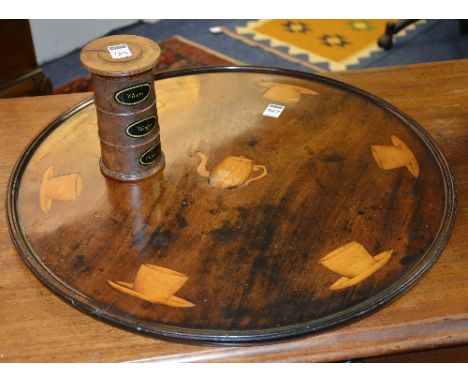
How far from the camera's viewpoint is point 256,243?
1.10 metres

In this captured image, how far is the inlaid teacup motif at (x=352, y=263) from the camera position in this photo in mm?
1045

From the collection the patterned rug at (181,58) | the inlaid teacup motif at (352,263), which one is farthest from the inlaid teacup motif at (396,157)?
the patterned rug at (181,58)

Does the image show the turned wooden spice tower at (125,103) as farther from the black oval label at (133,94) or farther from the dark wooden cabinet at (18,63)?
the dark wooden cabinet at (18,63)

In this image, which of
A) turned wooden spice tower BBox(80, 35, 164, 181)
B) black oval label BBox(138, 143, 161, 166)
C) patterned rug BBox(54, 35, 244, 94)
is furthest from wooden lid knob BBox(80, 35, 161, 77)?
patterned rug BBox(54, 35, 244, 94)

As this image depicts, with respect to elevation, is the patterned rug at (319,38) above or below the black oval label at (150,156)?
below

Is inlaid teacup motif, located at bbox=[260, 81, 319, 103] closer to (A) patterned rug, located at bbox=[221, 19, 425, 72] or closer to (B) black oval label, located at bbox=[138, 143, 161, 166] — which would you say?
(B) black oval label, located at bbox=[138, 143, 161, 166]

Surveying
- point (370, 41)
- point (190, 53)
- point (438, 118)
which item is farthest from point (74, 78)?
point (438, 118)

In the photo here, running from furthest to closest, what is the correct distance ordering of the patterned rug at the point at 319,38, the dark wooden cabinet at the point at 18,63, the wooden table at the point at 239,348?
the patterned rug at the point at 319,38
the dark wooden cabinet at the point at 18,63
the wooden table at the point at 239,348

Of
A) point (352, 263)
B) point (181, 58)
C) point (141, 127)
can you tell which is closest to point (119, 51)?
point (141, 127)

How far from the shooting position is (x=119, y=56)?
3.74 ft

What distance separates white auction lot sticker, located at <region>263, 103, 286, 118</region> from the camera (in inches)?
55.8

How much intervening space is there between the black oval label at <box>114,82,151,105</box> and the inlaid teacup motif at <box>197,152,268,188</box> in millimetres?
188

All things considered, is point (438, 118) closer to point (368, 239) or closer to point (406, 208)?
point (406, 208)

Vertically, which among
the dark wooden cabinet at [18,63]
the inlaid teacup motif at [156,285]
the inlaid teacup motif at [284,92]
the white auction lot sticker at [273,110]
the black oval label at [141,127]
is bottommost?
the dark wooden cabinet at [18,63]
